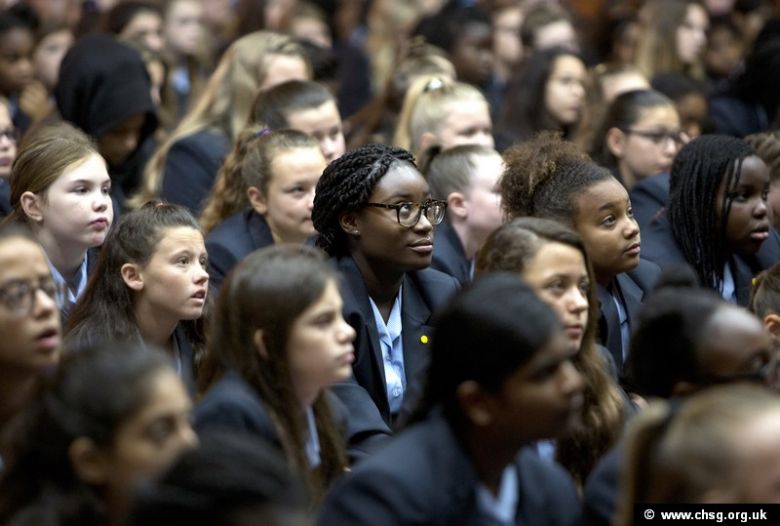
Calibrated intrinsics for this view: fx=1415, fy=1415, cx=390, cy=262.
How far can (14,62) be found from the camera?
8.03m

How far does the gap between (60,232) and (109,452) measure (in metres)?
2.21

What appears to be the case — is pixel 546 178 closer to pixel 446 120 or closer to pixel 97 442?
pixel 446 120

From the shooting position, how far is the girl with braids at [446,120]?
6176mm

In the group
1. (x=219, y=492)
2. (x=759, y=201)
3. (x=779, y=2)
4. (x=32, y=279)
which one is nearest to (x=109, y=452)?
(x=219, y=492)

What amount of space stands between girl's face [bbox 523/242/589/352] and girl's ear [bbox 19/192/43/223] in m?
1.80

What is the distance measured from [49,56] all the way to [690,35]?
3.91 m

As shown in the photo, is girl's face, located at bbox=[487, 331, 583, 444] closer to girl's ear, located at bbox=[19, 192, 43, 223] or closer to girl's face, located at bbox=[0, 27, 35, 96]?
girl's ear, located at bbox=[19, 192, 43, 223]

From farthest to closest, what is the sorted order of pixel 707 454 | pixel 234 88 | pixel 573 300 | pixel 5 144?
pixel 234 88
pixel 5 144
pixel 573 300
pixel 707 454

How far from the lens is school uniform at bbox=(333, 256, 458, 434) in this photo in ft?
13.3

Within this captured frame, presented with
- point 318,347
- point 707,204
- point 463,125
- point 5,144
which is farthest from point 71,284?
point 707,204

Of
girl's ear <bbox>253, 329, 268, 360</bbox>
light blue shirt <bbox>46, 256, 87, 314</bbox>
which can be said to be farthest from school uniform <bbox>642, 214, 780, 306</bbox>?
girl's ear <bbox>253, 329, 268, 360</bbox>

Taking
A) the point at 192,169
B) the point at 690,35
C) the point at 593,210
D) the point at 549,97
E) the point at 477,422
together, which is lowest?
the point at 690,35

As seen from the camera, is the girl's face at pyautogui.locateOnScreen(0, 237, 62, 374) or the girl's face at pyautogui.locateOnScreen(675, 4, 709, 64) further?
the girl's face at pyautogui.locateOnScreen(675, 4, 709, 64)

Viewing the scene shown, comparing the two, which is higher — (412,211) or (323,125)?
(412,211)
